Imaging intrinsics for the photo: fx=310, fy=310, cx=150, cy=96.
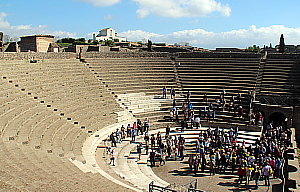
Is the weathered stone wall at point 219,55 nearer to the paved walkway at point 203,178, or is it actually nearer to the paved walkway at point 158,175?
the paved walkway at point 158,175

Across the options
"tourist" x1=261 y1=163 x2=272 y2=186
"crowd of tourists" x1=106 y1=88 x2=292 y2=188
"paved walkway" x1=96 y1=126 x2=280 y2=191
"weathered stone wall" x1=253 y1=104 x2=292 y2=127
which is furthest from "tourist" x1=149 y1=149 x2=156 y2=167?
"weathered stone wall" x1=253 y1=104 x2=292 y2=127

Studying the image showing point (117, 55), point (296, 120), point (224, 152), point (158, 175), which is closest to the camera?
point (158, 175)

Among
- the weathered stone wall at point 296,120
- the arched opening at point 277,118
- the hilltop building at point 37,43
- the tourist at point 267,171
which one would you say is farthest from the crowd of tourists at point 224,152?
the hilltop building at point 37,43

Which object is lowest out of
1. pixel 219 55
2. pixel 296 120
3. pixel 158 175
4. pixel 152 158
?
pixel 158 175

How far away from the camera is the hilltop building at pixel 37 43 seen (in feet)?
112

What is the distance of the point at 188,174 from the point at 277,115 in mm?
12290

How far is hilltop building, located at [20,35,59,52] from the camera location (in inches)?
1342

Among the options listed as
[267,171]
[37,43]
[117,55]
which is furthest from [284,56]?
[37,43]

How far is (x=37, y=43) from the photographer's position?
34.0 meters

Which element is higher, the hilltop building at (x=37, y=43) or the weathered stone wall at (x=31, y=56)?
the hilltop building at (x=37, y=43)

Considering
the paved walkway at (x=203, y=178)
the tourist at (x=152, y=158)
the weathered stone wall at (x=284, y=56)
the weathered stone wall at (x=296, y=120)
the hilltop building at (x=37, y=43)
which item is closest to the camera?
the paved walkway at (x=203, y=178)

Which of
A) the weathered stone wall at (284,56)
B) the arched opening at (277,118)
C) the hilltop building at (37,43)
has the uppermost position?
the hilltop building at (37,43)

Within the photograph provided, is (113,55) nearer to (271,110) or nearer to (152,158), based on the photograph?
(271,110)

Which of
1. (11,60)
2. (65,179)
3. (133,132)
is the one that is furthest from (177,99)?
(65,179)
